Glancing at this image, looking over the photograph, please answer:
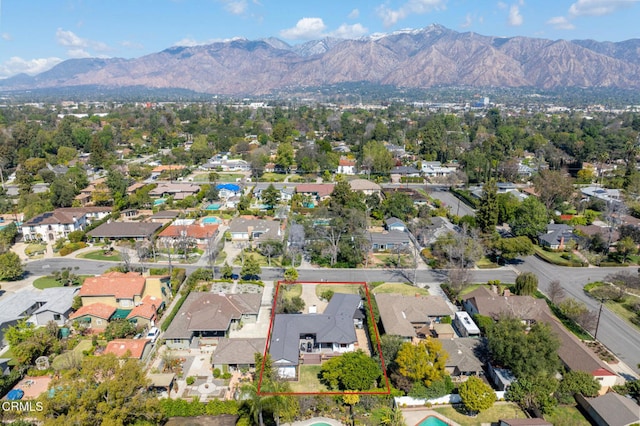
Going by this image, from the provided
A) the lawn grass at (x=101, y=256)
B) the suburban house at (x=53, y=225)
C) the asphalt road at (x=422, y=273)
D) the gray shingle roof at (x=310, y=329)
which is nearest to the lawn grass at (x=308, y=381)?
the gray shingle roof at (x=310, y=329)

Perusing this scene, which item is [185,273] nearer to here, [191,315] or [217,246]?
[217,246]

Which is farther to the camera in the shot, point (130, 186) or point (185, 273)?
point (130, 186)

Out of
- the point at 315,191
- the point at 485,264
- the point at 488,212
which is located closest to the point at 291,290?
the point at 485,264

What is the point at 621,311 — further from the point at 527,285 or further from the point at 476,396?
the point at 476,396

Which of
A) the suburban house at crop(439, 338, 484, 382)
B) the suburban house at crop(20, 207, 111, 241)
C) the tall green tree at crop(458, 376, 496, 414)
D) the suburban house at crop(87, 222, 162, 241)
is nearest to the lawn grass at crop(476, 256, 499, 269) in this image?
the suburban house at crop(439, 338, 484, 382)

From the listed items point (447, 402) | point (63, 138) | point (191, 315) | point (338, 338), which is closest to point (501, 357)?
point (447, 402)

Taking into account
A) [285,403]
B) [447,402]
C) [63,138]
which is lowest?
[447,402]
